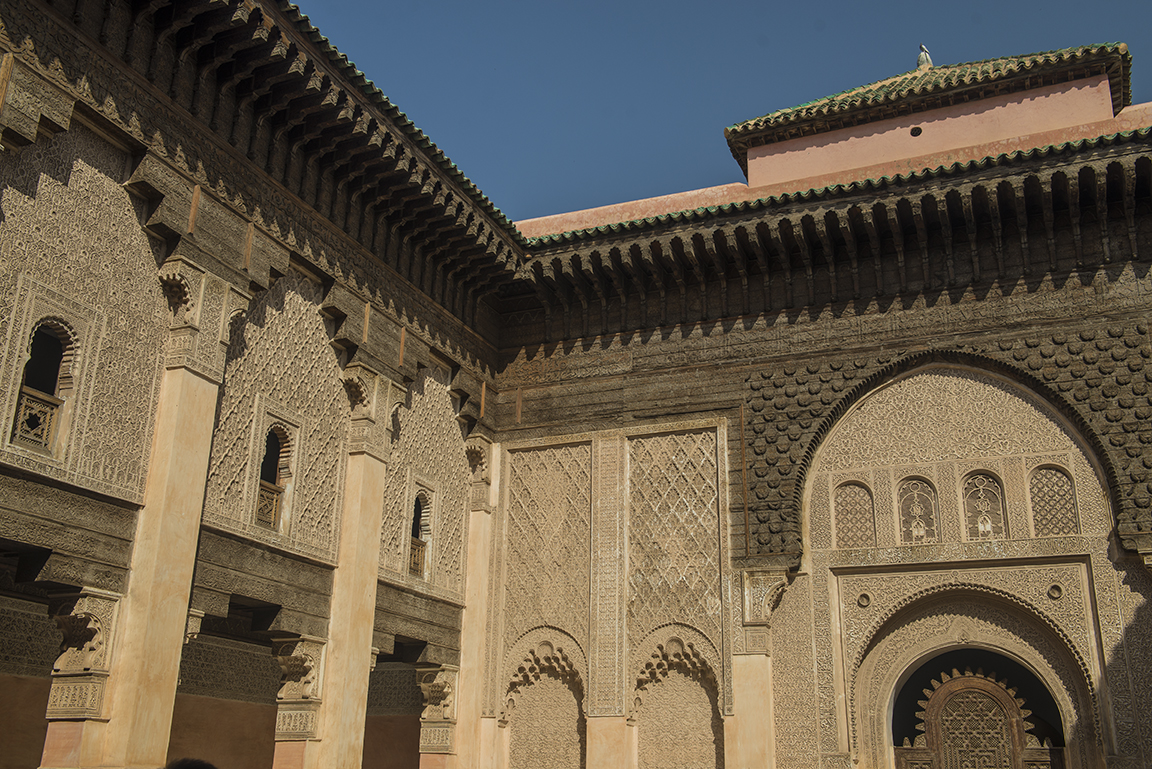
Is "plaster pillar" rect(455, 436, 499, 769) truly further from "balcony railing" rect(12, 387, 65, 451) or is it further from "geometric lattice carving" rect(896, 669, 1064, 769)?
"balcony railing" rect(12, 387, 65, 451)

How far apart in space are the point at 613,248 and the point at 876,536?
2972mm

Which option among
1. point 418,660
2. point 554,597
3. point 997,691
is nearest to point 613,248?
point 554,597

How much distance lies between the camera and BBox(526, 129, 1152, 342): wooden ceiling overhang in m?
7.32

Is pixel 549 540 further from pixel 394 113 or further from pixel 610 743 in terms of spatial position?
pixel 394 113

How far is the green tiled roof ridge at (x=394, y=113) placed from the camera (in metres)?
6.19

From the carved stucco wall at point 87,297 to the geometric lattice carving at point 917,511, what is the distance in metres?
5.03

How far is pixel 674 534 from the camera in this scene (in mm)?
8031

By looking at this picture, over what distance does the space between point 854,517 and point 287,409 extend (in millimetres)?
4049

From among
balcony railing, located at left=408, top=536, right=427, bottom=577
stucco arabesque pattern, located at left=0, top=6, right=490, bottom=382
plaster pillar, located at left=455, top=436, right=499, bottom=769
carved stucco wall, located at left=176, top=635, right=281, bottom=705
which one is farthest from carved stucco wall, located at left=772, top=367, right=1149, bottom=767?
carved stucco wall, located at left=176, top=635, right=281, bottom=705

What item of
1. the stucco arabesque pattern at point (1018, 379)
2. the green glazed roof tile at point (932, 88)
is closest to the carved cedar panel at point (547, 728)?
the stucco arabesque pattern at point (1018, 379)

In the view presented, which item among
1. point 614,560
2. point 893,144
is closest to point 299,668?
point 614,560

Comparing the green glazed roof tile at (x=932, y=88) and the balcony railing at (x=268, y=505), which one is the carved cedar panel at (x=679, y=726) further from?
the green glazed roof tile at (x=932, y=88)

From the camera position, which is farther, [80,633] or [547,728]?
[547,728]

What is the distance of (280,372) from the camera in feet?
21.8
